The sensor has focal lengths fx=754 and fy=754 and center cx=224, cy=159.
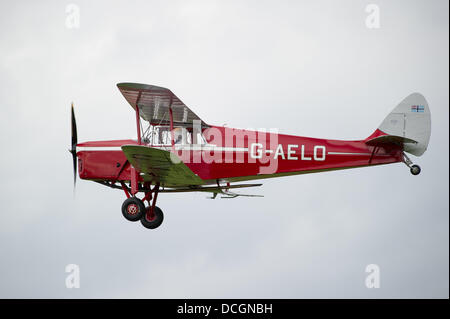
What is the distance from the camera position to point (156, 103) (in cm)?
1616

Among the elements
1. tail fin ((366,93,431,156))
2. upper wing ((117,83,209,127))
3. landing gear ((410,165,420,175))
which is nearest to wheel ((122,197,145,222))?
upper wing ((117,83,209,127))

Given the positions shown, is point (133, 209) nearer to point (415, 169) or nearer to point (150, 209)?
point (150, 209)

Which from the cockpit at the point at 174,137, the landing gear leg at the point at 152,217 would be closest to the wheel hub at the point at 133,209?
the landing gear leg at the point at 152,217

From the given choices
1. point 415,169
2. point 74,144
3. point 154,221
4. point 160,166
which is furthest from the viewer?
point 74,144

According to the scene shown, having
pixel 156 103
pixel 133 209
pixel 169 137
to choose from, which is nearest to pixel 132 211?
pixel 133 209

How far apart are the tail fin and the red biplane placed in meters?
0.02

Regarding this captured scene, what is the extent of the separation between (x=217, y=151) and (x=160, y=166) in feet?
4.53

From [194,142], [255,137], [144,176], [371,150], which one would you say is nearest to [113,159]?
[144,176]

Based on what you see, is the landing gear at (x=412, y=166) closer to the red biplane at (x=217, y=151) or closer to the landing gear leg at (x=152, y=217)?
the red biplane at (x=217, y=151)

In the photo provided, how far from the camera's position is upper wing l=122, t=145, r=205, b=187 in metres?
14.6

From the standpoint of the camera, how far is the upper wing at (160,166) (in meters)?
14.6
